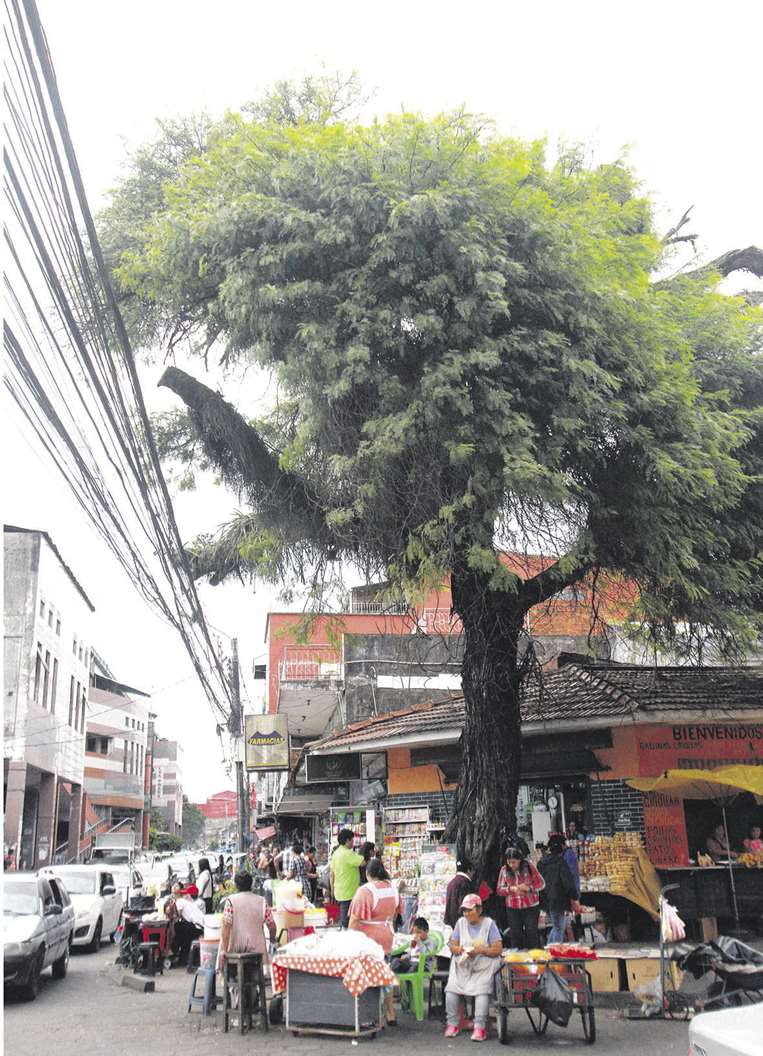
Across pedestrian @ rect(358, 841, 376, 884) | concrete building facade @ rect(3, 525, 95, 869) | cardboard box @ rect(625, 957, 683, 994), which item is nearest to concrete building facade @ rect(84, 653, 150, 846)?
concrete building facade @ rect(3, 525, 95, 869)

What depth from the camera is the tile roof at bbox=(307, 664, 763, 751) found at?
1398 centimetres

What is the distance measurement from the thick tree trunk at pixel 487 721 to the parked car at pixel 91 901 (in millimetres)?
9606

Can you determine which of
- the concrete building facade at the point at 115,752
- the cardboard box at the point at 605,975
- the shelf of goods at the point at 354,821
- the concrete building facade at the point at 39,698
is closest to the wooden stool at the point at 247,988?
the cardboard box at the point at 605,975

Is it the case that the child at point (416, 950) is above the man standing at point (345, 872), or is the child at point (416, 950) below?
below

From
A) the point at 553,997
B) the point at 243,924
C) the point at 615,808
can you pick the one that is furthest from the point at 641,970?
the point at 243,924

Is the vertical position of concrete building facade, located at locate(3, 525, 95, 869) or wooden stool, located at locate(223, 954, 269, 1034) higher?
concrete building facade, located at locate(3, 525, 95, 869)

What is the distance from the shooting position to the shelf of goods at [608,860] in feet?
43.0

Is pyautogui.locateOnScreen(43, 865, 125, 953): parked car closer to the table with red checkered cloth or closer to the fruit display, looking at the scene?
the table with red checkered cloth

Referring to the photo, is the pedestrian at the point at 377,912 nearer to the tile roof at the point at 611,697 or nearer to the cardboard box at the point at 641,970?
the cardboard box at the point at 641,970

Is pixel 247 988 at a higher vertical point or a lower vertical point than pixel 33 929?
lower

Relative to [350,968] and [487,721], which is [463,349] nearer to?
[487,721]

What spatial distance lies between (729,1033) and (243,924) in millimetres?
6625

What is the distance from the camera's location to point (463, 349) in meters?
9.57

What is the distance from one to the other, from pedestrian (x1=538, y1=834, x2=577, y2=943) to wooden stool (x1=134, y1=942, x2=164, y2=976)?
20.4ft
